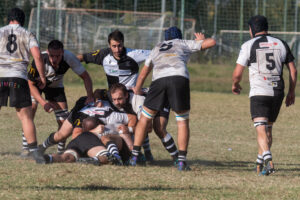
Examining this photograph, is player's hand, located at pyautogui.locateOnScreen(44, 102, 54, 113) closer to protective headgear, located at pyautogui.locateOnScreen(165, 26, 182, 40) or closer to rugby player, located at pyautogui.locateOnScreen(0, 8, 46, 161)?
rugby player, located at pyautogui.locateOnScreen(0, 8, 46, 161)

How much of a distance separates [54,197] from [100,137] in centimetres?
258

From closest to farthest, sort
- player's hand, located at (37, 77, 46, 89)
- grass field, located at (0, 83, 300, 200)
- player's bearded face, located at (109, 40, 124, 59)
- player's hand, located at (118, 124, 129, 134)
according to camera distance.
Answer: grass field, located at (0, 83, 300, 200)
player's hand, located at (37, 77, 46, 89)
player's hand, located at (118, 124, 129, 134)
player's bearded face, located at (109, 40, 124, 59)

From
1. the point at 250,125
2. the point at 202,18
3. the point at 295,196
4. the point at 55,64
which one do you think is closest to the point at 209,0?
the point at 202,18

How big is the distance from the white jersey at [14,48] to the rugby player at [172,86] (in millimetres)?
1541

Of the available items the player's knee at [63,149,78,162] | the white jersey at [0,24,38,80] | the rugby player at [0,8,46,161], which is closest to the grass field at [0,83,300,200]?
the player's knee at [63,149,78,162]

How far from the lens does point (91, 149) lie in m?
7.65

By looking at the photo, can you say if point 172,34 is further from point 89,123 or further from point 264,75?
point 89,123

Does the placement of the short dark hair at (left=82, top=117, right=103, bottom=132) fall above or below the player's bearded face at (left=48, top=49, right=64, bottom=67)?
Result: below

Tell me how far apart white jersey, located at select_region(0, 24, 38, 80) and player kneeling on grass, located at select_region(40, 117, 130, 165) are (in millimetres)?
1092

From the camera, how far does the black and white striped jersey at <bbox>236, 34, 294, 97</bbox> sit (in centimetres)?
750

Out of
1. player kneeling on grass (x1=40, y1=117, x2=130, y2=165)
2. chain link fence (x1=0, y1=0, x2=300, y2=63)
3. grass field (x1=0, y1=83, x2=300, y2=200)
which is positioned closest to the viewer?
grass field (x1=0, y1=83, x2=300, y2=200)

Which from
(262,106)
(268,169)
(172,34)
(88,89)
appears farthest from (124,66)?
(268,169)

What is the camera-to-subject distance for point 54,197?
539cm

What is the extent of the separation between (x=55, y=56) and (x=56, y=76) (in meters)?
0.46
